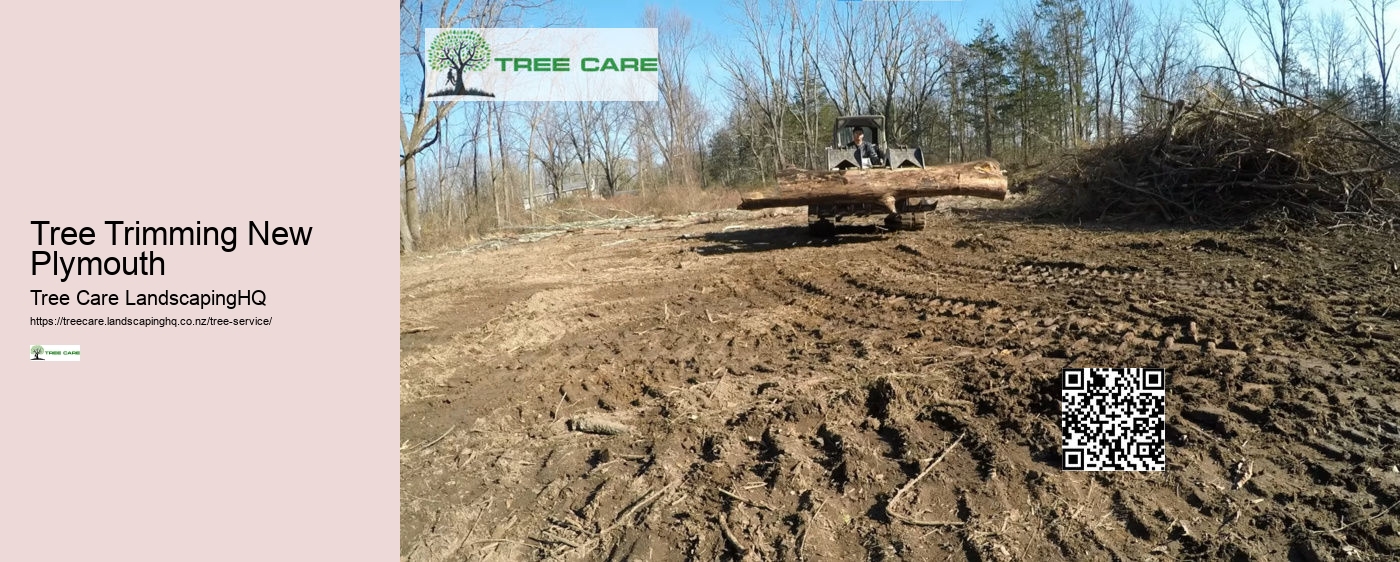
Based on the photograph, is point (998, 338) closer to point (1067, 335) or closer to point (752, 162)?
point (1067, 335)

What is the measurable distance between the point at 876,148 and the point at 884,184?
199 cm

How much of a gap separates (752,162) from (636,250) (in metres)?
34.3

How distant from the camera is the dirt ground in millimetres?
2840

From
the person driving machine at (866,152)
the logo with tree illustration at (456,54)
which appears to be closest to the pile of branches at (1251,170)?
the person driving machine at (866,152)

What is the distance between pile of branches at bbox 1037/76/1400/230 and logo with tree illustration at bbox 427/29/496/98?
12509mm

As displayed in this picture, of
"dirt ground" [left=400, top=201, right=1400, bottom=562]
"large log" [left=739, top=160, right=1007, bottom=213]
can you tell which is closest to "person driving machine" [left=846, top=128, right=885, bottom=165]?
"large log" [left=739, top=160, right=1007, bottom=213]

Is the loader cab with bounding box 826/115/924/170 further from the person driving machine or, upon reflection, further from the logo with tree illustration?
the logo with tree illustration

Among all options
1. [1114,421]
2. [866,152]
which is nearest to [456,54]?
[866,152]

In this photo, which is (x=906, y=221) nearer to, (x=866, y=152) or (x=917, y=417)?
(x=866, y=152)

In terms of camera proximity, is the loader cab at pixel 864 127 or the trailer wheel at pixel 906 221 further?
the loader cab at pixel 864 127

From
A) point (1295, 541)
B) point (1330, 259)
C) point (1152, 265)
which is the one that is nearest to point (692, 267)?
point (1152, 265)

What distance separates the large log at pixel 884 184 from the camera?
10.2 meters

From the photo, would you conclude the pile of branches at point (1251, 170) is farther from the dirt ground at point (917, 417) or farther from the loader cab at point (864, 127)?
the loader cab at point (864, 127)

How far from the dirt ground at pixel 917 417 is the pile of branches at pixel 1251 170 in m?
1.52
